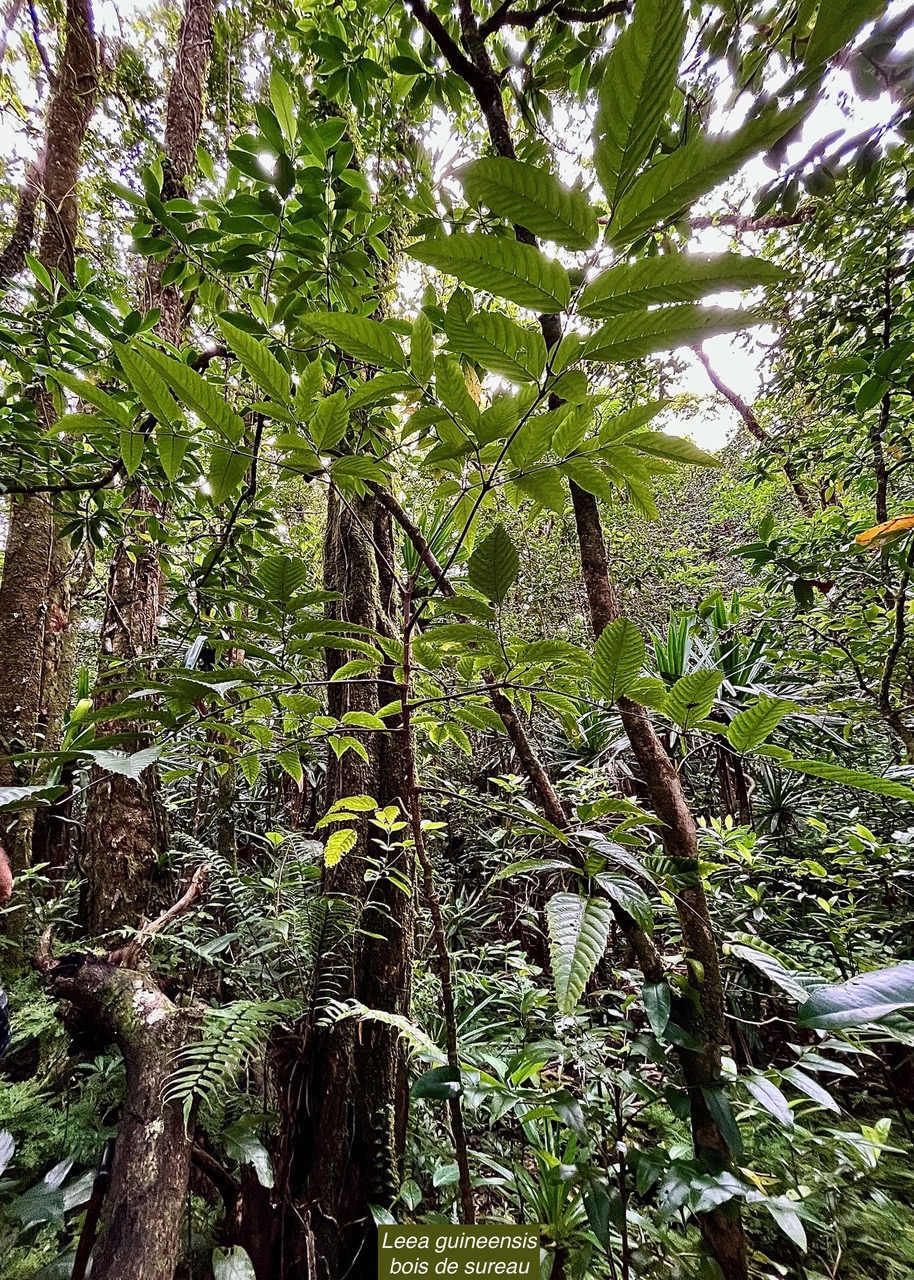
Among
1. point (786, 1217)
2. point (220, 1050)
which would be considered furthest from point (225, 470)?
point (786, 1217)

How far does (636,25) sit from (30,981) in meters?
2.40

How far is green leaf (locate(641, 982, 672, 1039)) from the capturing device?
65 centimetres

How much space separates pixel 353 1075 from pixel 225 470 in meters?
1.22

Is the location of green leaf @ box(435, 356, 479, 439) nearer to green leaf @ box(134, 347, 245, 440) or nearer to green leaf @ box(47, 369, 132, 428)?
green leaf @ box(134, 347, 245, 440)

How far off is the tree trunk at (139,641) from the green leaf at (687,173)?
40.9 inches

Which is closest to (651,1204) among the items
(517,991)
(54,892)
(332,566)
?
(517,991)

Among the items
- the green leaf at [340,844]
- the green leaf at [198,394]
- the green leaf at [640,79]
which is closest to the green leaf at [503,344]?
the green leaf at [640,79]

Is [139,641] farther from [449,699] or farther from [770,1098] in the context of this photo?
[770,1098]

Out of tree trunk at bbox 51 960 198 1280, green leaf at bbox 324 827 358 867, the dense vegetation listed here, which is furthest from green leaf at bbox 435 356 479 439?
tree trunk at bbox 51 960 198 1280

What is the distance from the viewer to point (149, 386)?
0.46 metres

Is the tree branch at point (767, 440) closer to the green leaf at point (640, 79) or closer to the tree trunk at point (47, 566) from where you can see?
the green leaf at point (640, 79)

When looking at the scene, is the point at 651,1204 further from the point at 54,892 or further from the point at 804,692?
the point at 54,892

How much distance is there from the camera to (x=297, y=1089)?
3.47 ft

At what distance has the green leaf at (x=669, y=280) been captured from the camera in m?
0.31
